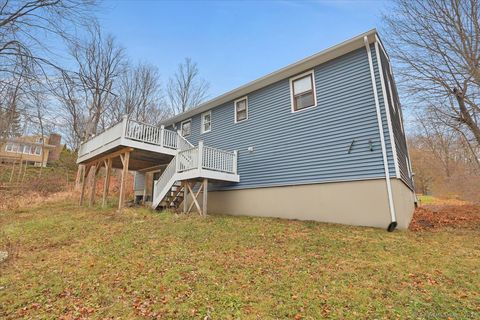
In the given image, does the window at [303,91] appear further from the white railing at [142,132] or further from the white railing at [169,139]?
the white railing at [142,132]

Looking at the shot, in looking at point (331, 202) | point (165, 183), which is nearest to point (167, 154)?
point (165, 183)

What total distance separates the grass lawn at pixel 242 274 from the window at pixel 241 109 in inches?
→ 241

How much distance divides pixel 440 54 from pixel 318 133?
5410 mm

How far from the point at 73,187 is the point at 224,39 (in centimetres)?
1719

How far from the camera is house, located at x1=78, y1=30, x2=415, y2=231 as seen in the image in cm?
768

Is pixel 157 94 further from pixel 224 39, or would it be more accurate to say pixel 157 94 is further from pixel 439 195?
pixel 439 195

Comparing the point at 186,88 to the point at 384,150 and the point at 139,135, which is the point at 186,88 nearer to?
the point at 139,135

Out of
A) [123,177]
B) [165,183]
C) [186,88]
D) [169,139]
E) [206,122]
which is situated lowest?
[165,183]

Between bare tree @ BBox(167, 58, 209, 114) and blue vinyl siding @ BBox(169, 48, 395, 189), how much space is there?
53.5ft

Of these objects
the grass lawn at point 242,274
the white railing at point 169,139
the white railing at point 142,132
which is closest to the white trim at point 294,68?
the white railing at point 169,139

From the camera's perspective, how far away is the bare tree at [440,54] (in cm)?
854

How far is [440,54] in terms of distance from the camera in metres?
9.14

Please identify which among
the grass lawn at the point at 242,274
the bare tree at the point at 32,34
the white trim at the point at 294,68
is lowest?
the grass lawn at the point at 242,274

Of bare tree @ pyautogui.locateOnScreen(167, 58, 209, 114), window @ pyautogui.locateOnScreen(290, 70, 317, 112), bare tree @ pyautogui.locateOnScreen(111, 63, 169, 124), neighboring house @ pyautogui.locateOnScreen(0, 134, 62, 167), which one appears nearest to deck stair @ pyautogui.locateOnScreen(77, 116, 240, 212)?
window @ pyautogui.locateOnScreen(290, 70, 317, 112)
